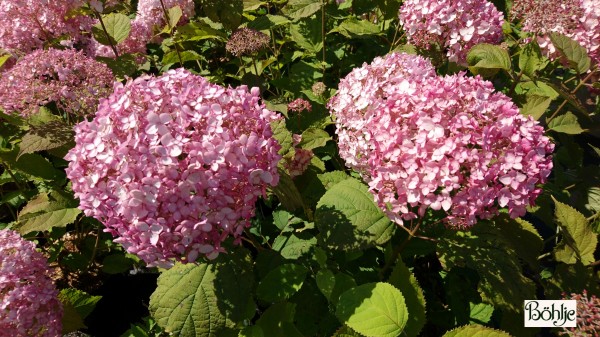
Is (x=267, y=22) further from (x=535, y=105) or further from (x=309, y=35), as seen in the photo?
(x=535, y=105)

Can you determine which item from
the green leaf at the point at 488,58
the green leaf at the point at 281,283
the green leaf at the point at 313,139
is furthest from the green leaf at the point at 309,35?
the green leaf at the point at 281,283

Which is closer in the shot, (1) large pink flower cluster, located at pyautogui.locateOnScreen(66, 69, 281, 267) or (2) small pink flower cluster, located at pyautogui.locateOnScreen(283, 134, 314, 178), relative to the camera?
(1) large pink flower cluster, located at pyautogui.locateOnScreen(66, 69, 281, 267)

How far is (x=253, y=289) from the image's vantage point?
79.9 inches

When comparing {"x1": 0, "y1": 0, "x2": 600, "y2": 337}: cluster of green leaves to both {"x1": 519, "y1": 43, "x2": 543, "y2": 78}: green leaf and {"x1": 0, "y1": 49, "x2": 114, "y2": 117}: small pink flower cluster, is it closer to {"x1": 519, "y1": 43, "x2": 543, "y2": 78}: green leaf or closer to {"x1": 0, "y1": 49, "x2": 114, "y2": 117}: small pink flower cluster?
{"x1": 519, "y1": 43, "x2": 543, "y2": 78}: green leaf

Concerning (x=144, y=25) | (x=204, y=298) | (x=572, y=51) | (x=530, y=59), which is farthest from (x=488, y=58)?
(x=144, y=25)

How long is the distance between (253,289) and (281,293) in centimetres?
25

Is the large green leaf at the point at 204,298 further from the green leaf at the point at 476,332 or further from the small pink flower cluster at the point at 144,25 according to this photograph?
the small pink flower cluster at the point at 144,25

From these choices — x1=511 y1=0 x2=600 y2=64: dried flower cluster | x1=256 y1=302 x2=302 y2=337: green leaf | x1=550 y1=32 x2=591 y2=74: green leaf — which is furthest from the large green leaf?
x1=511 y1=0 x2=600 y2=64: dried flower cluster

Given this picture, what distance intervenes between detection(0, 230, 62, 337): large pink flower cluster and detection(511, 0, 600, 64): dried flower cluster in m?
3.04

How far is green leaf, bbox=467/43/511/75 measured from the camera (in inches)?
96.7

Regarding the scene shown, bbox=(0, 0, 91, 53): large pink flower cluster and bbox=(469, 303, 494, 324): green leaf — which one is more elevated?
bbox=(0, 0, 91, 53): large pink flower cluster

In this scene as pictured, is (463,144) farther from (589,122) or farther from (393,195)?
(589,122)

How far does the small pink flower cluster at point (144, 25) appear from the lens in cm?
363

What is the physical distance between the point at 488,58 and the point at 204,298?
200 centimetres
